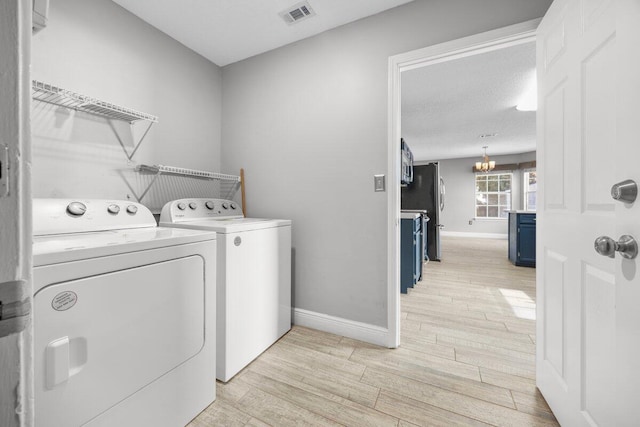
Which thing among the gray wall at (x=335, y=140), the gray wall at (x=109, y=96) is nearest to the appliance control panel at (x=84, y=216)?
the gray wall at (x=109, y=96)

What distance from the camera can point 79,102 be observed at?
1.45 metres

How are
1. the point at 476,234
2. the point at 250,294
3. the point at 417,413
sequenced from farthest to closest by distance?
the point at 476,234 < the point at 250,294 < the point at 417,413

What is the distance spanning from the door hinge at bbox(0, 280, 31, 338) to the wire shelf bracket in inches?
53.0

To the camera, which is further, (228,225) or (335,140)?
(335,140)

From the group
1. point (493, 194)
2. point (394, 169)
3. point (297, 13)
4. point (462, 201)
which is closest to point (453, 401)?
point (394, 169)

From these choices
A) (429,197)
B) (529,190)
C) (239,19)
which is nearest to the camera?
(239,19)

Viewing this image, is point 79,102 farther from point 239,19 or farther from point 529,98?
point 529,98

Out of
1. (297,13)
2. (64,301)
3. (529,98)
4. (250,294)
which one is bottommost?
(250,294)

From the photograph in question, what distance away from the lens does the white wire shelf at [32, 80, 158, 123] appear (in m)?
1.27

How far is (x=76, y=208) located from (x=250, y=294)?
0.97 m

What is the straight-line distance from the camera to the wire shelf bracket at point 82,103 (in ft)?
4.18

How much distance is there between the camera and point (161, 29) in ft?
6.41

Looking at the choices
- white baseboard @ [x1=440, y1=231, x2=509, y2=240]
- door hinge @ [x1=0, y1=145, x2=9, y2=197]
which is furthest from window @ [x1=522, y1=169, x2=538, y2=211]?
door hinge @ [x1=0, y1=145, x2=9, y2=197]

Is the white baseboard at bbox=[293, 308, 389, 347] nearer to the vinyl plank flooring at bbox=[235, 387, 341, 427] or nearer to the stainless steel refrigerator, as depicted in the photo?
the vinyl plank flooring at bbox=[235, 387, 341, 427]
